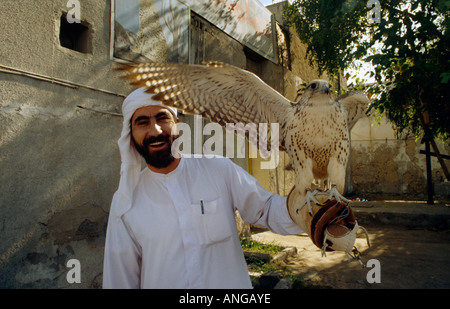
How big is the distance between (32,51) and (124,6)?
132 centimetres

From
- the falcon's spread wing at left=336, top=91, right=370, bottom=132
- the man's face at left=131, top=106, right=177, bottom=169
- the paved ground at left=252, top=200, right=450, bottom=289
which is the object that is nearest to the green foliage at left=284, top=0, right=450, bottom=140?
the falcon's spread wing at left=336, top=91, right=370, bottom=132

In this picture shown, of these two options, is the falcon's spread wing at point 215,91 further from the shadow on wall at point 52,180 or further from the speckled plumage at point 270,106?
the shadow on wall at point 52,180

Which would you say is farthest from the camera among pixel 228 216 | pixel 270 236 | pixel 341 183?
pixel 270 236

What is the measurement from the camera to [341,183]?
79.5 inches

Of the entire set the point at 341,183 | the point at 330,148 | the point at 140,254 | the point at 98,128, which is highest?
the point at 98,128

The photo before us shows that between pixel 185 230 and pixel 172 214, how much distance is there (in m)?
0.12

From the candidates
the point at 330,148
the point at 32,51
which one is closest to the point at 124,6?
the point at 32,51

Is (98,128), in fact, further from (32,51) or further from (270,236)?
(270,236)

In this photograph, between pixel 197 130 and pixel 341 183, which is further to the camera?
pixel 197 130

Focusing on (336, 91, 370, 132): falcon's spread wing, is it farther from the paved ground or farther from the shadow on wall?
the shadow on wall

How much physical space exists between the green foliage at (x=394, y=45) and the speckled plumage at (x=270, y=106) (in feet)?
6.44

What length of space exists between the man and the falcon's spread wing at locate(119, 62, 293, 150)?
8.5 inches

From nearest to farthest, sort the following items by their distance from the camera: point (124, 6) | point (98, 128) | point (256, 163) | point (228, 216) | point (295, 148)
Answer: point (228, 216)
point (295, 148)
point (98, 128)
point (124, 6)
point (256, 163)

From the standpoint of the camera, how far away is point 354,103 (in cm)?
236
